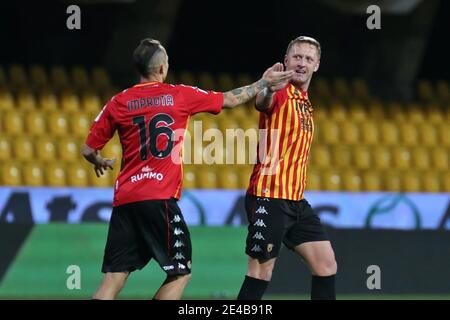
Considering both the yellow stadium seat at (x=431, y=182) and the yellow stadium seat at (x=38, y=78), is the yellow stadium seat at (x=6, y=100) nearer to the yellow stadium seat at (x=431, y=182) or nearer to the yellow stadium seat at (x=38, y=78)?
the yellow stadium seat at (x=38, y=78)

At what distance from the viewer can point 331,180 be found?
46.8ft

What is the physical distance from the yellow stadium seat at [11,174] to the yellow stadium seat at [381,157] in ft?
16.1

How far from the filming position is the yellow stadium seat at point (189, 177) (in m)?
13.7

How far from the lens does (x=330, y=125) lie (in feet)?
50.2

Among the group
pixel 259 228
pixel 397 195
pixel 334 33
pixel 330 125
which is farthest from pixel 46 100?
pixel 259 228

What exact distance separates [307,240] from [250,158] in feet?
21.5

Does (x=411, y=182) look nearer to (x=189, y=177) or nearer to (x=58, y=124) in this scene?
(x=189, y=177)

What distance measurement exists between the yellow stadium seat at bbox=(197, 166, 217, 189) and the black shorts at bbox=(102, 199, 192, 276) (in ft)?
Result: 22.1

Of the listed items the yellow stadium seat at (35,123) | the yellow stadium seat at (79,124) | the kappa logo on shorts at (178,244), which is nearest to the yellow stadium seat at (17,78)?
the yellow stadium seat at (35,123)

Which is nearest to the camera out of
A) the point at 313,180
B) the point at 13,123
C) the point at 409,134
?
the point at 13,123

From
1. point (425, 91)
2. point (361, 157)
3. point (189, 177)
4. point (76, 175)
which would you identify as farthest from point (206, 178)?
point (425, 91)

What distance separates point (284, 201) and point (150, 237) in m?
1.10

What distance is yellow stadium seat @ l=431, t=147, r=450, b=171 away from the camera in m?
15.1
